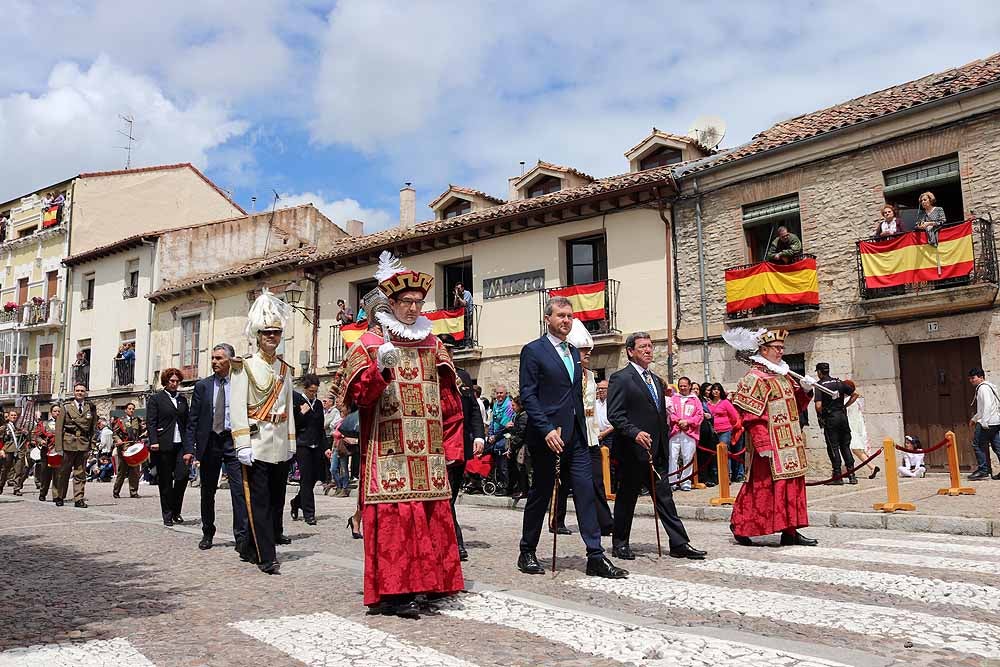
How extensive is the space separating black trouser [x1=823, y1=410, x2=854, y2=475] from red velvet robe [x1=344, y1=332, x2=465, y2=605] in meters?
9.86

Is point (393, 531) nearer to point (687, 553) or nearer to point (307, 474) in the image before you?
point (687, 553)

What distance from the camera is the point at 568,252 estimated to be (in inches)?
821

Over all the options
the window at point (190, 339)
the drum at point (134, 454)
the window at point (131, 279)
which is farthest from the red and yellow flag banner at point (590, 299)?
the window at point (131, 279)

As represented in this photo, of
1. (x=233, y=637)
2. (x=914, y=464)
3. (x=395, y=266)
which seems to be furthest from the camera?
(x=914, y=464)

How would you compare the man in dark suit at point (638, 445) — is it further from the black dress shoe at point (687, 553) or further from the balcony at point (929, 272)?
the balcony at point (929, 272)

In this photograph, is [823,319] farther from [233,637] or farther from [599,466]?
[233,637]

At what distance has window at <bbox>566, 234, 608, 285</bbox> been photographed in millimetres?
20156

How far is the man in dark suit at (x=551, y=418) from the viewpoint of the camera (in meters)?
5.93

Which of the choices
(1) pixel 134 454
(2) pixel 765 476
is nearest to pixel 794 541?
(2) pixel 765 476

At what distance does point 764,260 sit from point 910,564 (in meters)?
11.7

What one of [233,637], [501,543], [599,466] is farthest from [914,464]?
[233,637]

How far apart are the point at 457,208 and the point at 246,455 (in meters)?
19.3

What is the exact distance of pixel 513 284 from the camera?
70.3ft

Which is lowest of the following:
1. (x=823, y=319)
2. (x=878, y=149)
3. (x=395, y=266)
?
(x=395, y=266)
